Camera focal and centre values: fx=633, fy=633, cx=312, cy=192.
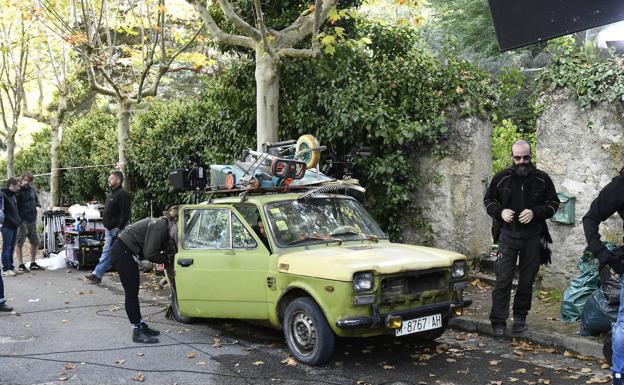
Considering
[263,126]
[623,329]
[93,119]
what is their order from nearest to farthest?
[623,329]
[263,126]
[93,119]

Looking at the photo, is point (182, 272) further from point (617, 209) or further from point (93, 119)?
point (93, 119)

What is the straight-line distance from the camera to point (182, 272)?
730 cm

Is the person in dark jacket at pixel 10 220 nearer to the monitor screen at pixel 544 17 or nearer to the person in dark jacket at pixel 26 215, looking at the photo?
the person in dark jacket at pixel 26 215

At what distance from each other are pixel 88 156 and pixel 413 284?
1554cm

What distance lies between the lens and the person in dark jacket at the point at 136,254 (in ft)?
23.4

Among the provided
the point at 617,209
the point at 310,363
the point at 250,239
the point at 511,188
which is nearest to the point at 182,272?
the point at 250,239

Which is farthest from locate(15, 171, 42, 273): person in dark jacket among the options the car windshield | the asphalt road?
the car windshield

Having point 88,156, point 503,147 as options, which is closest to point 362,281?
point 503,147

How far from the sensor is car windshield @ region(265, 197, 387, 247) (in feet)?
22.4

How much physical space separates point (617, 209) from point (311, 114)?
6.89 m

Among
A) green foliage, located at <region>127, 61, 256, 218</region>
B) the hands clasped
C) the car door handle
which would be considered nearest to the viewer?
the hands clasped

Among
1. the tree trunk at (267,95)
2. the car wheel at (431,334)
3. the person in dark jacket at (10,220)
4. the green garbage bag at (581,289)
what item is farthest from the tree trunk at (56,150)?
the green garbage bag at (581,289)

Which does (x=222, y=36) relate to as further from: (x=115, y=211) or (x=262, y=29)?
(x=115, y=211)

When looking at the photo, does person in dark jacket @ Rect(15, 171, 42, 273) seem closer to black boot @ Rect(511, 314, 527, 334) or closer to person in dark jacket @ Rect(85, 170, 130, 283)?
person in dark jacket @ Rect(85, 170, 130, 283)
